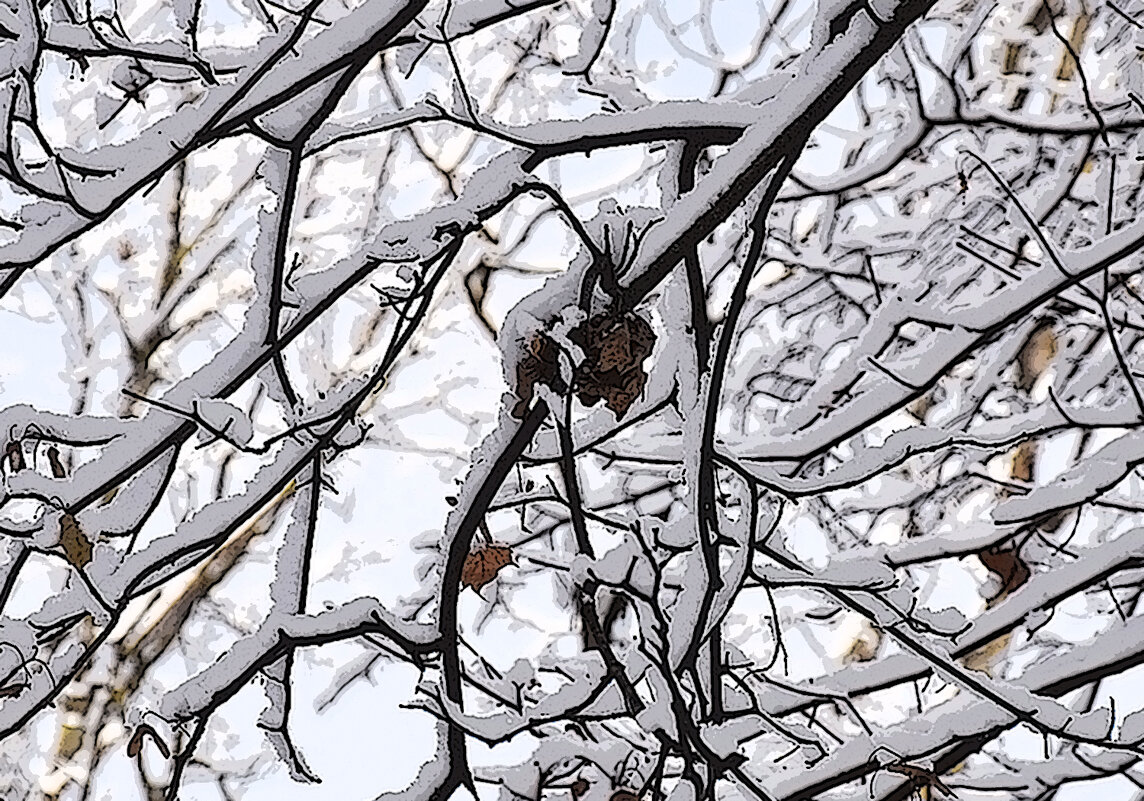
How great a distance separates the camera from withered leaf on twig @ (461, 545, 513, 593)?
1.77m

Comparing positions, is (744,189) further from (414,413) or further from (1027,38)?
(414,413)

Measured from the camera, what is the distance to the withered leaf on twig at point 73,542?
168 cm

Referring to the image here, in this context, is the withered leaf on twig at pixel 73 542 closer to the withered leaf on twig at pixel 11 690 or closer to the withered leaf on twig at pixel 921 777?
the withered leaf on twig at pixel 11 690

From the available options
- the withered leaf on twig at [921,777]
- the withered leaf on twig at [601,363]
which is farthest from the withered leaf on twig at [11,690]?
the withered leaf on twig at [921,777]

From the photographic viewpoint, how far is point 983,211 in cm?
456

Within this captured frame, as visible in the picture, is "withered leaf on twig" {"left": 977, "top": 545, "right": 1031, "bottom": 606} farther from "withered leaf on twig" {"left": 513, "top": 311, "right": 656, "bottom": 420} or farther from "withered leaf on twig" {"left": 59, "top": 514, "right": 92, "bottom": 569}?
"withered leaf on twig" {"left": 59, "top": 514, "right": 92, "bottom": 569}

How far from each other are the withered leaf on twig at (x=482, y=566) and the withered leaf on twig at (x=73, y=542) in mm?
520

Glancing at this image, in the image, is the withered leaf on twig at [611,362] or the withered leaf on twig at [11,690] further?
the withered leaf on twig at [11,690]

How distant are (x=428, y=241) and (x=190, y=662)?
24.6ft

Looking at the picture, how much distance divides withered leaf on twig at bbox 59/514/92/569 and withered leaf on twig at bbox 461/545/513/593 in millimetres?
520

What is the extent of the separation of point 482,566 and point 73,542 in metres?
0.56

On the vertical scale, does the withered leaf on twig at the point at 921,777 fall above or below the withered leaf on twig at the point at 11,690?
below

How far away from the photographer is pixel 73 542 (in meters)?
1.69

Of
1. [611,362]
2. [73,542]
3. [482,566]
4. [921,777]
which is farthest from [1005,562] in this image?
[73,542]
